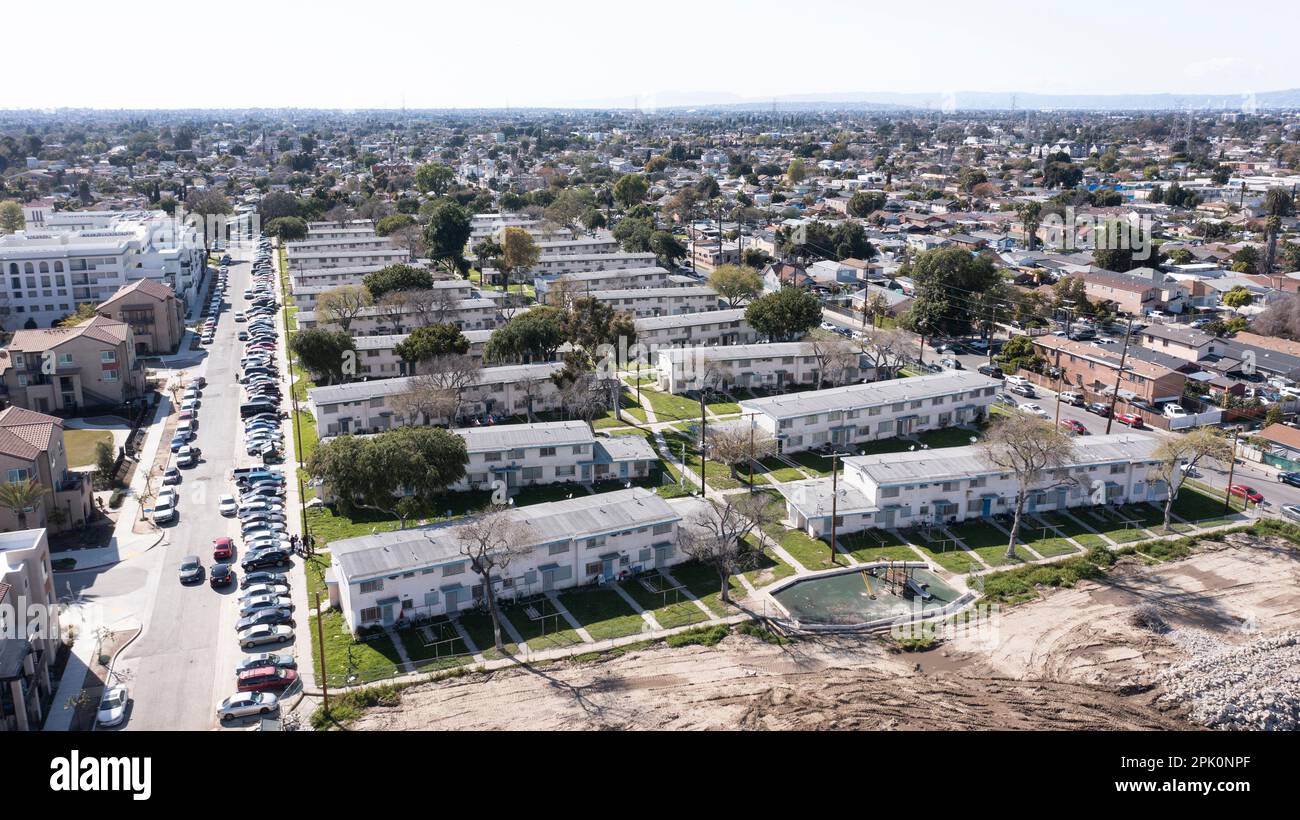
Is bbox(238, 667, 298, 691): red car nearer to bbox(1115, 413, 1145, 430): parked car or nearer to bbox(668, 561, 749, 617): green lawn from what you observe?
bbox(668, 561, 749, 617): green lawn

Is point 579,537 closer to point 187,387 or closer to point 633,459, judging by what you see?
point 633,459

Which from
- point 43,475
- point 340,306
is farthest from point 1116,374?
point 43,475

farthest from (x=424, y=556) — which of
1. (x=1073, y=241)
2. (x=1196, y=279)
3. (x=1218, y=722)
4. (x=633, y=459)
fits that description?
(x=1073, y=241)

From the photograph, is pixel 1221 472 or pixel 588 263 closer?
pixel 1221 472

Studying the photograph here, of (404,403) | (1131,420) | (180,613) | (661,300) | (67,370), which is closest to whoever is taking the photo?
(180,613)

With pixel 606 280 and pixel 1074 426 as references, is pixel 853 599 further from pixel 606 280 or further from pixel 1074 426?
pixel 606 280

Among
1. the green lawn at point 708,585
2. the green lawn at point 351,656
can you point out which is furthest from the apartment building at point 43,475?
the green lawn at point 708,585
